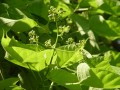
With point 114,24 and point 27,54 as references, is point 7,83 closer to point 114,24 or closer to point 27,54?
point 27,54

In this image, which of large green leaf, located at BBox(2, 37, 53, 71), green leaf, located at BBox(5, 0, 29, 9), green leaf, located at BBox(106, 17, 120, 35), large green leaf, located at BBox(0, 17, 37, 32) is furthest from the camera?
green leaf, located at BBox(106, 17, 120, 35)

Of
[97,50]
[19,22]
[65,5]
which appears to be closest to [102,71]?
[19,22]

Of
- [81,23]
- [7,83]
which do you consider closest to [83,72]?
[7,83]

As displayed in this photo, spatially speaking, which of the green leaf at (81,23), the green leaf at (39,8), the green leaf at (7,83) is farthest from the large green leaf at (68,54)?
the green leaf at (81,23)

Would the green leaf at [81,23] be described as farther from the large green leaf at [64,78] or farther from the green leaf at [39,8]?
the large green leaf at [64,78]

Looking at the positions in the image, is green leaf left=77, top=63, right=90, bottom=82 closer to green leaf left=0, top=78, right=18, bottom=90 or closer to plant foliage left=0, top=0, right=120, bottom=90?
plant foliage left=0, top=0, right=120, bottom=90

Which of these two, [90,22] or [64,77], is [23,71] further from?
[90,22]

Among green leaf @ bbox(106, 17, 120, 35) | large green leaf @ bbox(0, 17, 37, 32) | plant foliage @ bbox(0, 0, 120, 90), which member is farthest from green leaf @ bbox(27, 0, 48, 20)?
green leaf @ bbox(106, 17, 120, 35)
